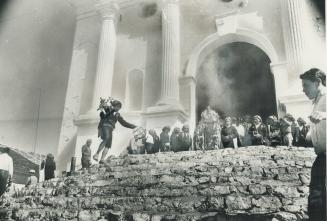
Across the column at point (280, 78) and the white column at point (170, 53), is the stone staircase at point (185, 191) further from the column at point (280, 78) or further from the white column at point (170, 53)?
the white column at point (170, 53)

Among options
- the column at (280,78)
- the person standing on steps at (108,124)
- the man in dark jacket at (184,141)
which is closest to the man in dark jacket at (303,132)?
the man in dark jacket at (184,141)

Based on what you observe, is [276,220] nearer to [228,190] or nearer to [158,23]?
[228,190]

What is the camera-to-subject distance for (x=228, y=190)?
4.68 m

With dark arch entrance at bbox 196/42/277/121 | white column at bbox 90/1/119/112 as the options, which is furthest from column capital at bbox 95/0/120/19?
dark arch entrance at bbox 196/42/277/121

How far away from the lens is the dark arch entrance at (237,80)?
532 inches

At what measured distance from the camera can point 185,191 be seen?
4.92 m

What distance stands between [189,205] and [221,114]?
9.17 meters

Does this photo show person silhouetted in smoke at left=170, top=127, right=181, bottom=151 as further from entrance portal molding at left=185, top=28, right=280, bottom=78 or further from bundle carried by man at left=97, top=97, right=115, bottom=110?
entrance portal molding at left=185, top=28, right=280, bottom=78

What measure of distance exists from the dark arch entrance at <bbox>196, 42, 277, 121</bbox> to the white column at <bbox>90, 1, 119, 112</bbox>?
401 cm

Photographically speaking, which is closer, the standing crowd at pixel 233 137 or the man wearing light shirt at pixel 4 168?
the man wearing light shirt at pixel 4 168

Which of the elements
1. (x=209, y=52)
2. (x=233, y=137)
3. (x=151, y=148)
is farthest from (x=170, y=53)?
(x=233, y=137)

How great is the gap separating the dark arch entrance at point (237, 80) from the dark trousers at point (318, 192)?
10783 millimetres

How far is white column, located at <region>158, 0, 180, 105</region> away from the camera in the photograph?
11943 millimetres

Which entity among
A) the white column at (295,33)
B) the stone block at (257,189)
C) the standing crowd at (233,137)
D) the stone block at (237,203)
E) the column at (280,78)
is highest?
the white column at (295,33)
